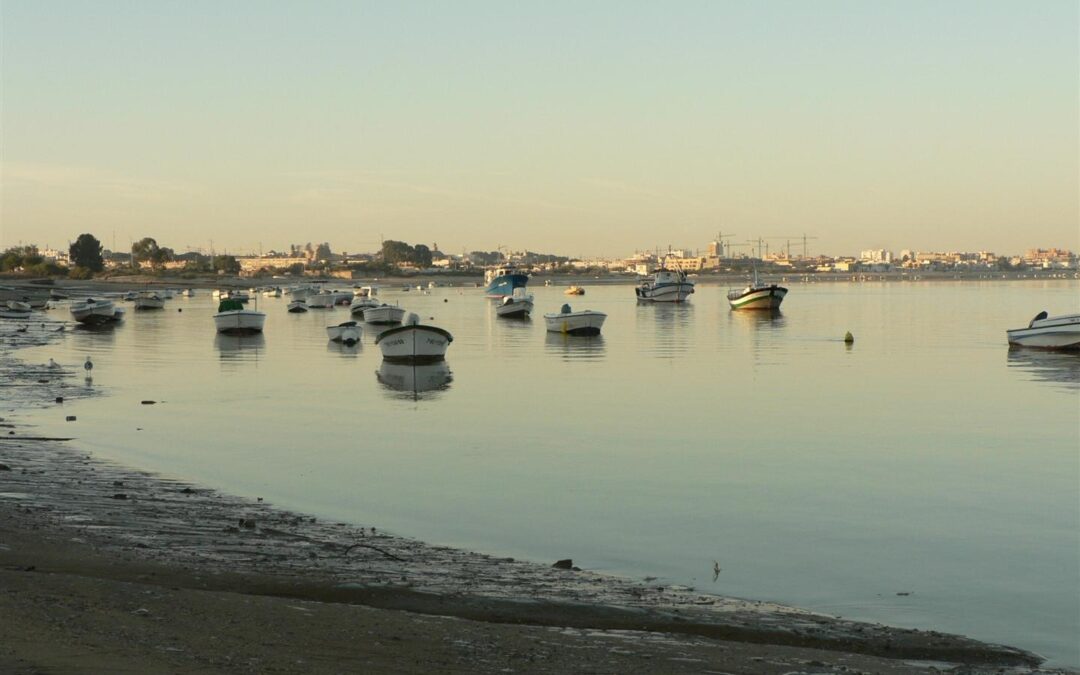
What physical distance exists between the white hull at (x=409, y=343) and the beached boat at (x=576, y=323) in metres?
20.8

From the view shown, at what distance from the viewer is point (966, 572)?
1548cm

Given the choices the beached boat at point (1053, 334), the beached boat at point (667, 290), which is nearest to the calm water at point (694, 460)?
the beached boat at point (1053, 334)

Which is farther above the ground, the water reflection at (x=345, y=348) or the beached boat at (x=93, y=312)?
the beached boat at (x=93, y=312)

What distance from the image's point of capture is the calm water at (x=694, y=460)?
51.1 ft

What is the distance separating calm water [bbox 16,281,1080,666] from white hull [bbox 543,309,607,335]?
1636cm

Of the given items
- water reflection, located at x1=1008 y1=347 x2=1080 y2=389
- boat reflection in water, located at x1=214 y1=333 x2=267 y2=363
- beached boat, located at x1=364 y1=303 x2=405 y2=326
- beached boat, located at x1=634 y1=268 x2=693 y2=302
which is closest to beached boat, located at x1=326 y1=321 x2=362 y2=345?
boat reflection in water, located at x1=214 y1=333 x2=267 y2=363

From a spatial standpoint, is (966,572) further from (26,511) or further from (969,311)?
(969,311)

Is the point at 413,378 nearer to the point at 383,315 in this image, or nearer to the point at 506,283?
the point at 383,315

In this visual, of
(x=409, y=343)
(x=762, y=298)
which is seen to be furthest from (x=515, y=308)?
(x=409, y=343)

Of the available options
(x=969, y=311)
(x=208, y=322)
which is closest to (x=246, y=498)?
(x=208, y=322)

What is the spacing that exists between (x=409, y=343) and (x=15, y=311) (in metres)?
59.8

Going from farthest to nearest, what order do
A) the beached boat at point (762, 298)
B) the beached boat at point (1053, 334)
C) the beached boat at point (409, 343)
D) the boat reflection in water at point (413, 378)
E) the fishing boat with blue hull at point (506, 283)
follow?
the fishing boat with blue hull at point (506, 283) < the beached boat at point (762, 298) < the beached boat at point (1053, 334) < the beached boat at point (409, 343) < the boat reflection in water at point (413, 378)

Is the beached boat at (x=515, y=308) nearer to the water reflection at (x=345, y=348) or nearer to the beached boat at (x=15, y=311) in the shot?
the water reflection at (x=345, y=348)

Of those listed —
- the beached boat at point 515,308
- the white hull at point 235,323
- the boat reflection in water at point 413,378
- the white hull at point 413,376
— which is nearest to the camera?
the boat reflection in water at point 413,378
